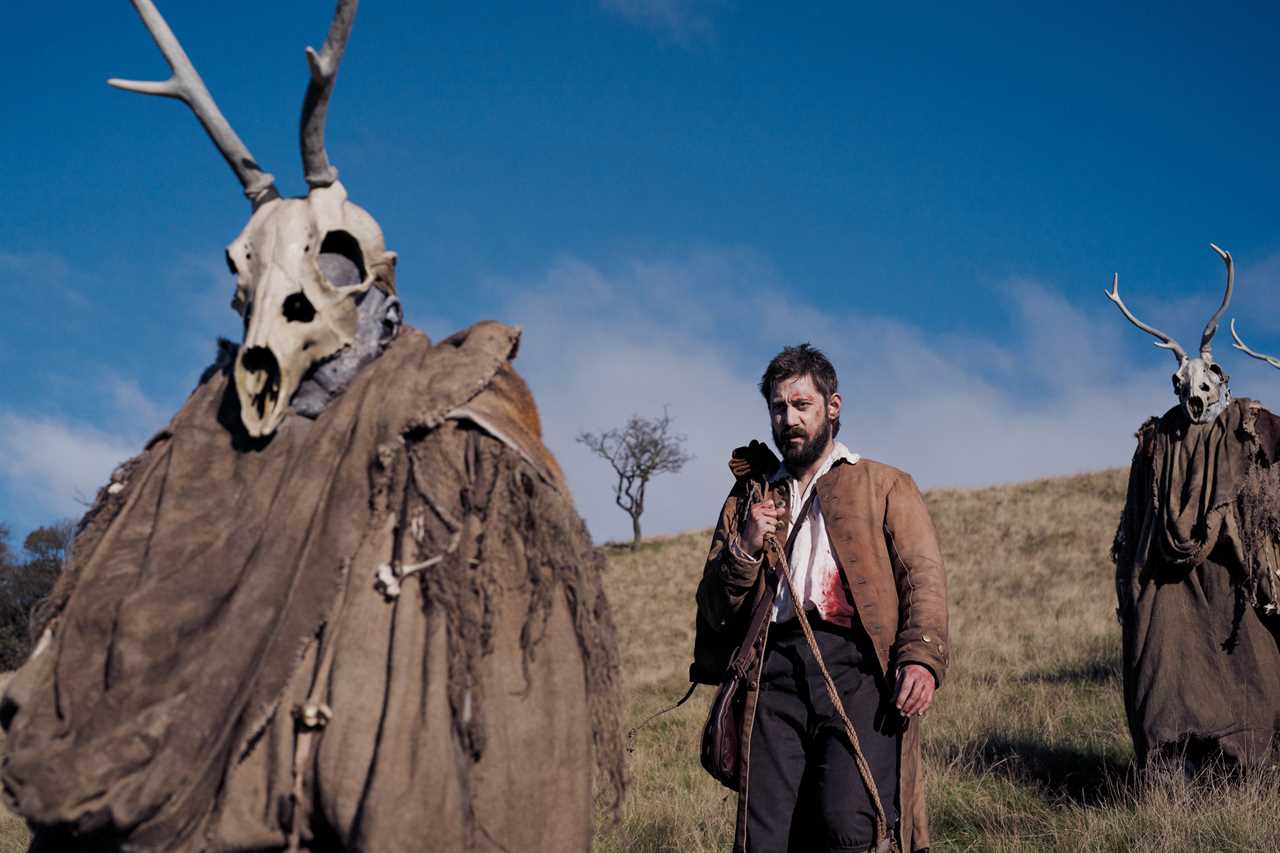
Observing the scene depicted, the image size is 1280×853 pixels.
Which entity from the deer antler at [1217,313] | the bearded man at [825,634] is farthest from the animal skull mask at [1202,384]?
the bearded man at [825,634]

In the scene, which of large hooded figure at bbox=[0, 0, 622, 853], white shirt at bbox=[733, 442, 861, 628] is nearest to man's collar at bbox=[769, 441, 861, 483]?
white shirt at bbox=[733, 442, 861, 628]

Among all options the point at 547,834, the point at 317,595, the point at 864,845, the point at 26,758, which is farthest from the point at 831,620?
the point at 26,758

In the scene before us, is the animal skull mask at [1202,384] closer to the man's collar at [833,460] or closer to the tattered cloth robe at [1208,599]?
the tattered cloth robe at [1208,599]

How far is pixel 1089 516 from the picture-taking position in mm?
25250

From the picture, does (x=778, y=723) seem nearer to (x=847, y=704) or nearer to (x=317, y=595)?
(x=847, y=704)

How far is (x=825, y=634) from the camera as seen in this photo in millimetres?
4766

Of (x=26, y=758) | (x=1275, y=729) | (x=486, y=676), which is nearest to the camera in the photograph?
(x=26, y=758)

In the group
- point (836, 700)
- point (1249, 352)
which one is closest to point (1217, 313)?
point (1249, 352)

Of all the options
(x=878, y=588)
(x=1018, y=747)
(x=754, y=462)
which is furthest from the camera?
(x=1018, y=747)

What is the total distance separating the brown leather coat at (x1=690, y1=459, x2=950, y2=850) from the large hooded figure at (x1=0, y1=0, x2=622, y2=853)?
1356 millimetres

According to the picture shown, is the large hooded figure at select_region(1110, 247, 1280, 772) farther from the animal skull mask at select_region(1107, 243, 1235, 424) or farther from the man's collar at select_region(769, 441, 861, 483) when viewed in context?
the man's collar at select_region(769, 441, 861, 483)

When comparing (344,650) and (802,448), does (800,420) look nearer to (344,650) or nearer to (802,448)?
(802,448)

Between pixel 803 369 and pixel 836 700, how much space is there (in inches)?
57.2

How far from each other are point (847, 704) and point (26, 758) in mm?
2914
